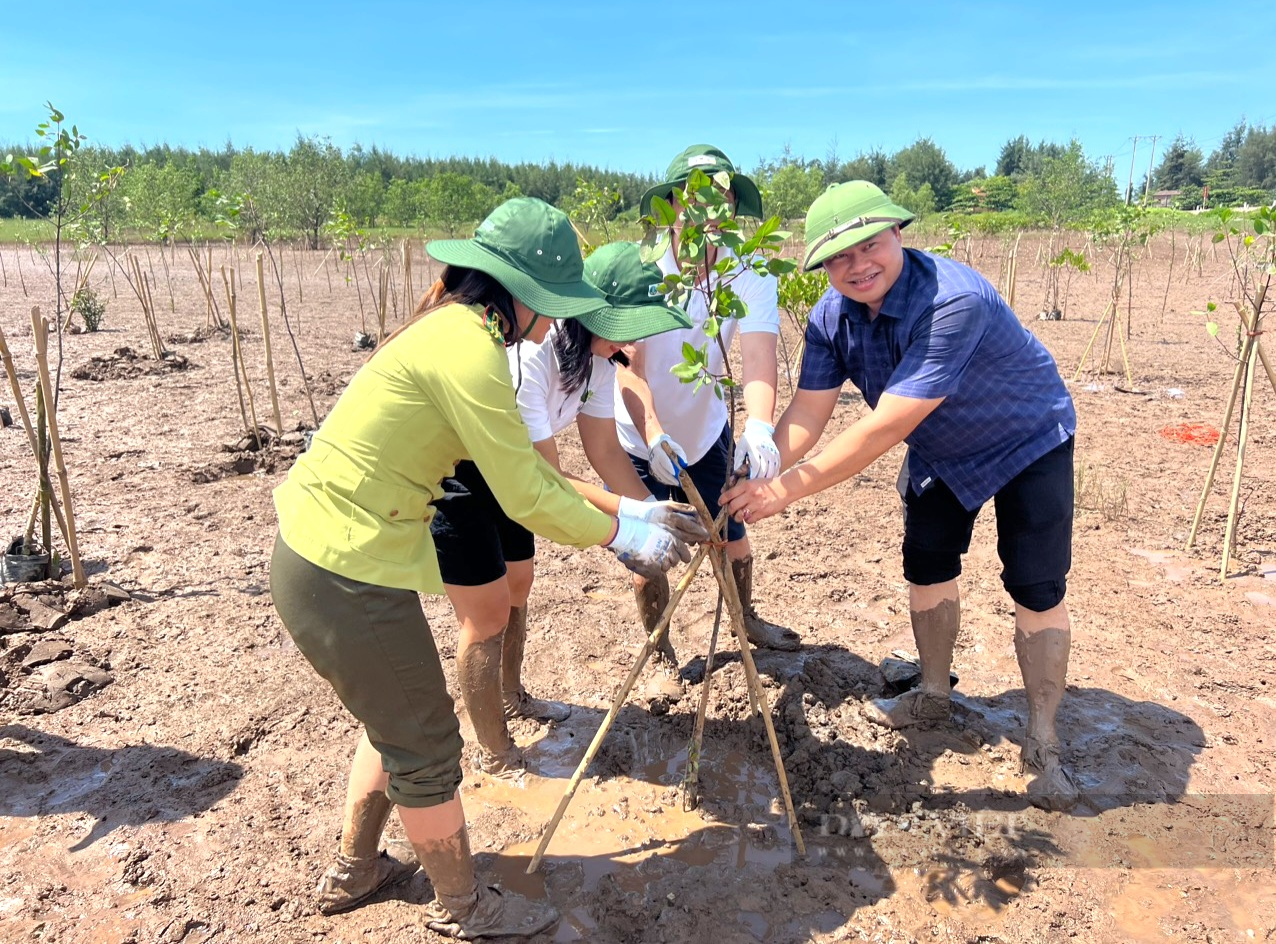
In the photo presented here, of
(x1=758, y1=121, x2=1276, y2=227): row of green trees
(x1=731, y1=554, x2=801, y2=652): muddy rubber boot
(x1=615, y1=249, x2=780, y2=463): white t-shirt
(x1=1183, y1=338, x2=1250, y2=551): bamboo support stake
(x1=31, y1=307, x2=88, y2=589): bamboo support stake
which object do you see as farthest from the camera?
(x1=758, y1=121, x2=1276, y2=227): row of green trees

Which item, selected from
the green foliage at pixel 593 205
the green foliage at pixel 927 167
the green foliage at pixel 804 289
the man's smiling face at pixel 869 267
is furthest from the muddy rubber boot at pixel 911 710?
the green foliage at pixel 927 167

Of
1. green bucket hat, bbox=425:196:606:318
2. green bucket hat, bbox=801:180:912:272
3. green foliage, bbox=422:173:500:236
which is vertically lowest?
green bucket hat, bbox=425:196:606:318

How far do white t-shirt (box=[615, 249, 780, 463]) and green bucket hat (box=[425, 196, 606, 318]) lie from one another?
0.95 meters

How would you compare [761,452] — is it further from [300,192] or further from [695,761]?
[300,192]

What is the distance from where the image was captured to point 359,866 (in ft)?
6.88

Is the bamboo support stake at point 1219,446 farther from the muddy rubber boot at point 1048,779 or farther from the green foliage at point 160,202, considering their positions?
the green foliage at point 160,202

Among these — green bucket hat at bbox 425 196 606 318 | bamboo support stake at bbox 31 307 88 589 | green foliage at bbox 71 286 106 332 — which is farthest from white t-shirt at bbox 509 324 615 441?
green foliage at bbox 71 286 106 332

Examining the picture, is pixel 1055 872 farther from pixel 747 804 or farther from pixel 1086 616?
pixel 1086 616

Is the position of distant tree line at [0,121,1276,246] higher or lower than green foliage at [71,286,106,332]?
higher

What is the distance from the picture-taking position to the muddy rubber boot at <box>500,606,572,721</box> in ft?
9.42

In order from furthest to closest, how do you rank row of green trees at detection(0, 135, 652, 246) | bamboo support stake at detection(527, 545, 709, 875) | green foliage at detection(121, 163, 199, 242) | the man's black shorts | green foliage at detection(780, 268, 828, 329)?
row of green trees at detection(0, 135, 652, 246) < green foliage at detection(121, 163, 199, 242) < green foliage at detection(780, 268, 828, 329) < the man's black shorts < bamboo support stake at detection(527, 545, 709, 875)

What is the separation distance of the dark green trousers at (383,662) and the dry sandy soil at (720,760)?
0.56 meters

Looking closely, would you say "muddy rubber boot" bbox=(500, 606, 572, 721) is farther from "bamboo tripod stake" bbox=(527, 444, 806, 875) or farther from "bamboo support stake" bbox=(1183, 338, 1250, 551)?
"bamboo support stake" bbox=(1183, 338, 1250, 551)

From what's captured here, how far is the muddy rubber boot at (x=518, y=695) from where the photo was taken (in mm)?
2871
